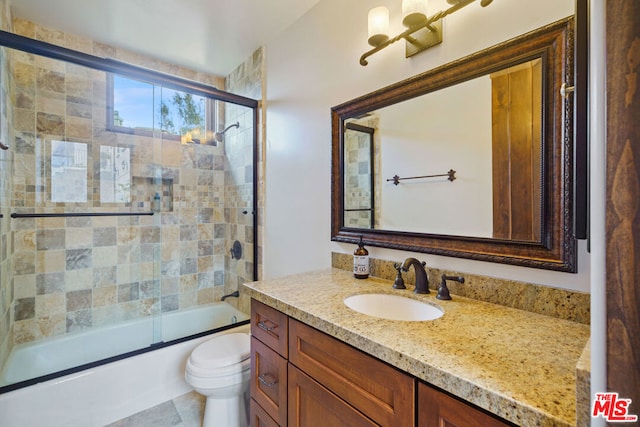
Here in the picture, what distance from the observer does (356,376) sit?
83cm

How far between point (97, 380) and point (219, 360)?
0.81 meters

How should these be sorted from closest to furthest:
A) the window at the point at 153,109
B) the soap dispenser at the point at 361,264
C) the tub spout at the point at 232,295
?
the soap dispenser at the point at 361,264, the window at the point at 153,109, the tub spout at the point at 232,295

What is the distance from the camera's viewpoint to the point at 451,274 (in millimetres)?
1188

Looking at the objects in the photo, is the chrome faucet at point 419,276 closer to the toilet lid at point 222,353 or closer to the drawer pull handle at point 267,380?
the drawer pull handle at point 267,380

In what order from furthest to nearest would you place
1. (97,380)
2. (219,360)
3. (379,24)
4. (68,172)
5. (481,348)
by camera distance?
(68,172) → (97,380) → (219,360) → (379,24) → (481,348)

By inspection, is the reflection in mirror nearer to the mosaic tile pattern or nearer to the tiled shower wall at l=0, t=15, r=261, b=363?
the tiled shower wall at l=0, t=15, r=261, b=363

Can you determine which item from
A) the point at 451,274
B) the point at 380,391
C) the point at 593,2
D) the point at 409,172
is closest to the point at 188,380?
the point at 380,391

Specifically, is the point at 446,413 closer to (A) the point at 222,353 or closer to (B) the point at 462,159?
(B) the point at 462,159

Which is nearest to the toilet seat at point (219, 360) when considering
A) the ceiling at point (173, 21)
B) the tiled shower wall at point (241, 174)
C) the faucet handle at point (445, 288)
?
the tiled shower wall at point (241, 174)

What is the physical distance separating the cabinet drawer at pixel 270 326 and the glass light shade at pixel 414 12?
1.32m

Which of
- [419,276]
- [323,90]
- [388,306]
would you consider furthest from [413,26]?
[388,306]

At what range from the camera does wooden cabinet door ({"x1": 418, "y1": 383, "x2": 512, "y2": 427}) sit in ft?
1.91

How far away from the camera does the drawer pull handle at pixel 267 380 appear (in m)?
1.18

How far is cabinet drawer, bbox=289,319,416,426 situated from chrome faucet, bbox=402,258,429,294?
0.46 metres
